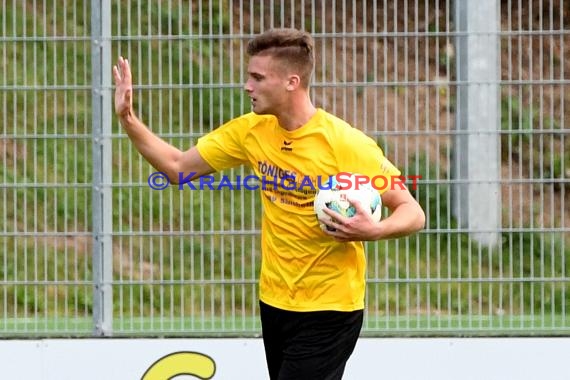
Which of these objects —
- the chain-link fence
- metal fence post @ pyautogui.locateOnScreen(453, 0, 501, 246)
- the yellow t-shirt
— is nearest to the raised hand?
the yellow t-shirt

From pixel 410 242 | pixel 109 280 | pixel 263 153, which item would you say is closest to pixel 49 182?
pixel 109 280

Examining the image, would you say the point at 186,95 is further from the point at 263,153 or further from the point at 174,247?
the point at 263,153

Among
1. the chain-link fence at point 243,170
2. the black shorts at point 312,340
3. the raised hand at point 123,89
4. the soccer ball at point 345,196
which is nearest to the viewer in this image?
the soccer ball at point 345,196

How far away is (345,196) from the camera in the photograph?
17.8ft

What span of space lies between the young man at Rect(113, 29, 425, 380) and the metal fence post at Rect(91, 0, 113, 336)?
2.24m

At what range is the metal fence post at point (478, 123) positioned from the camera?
795cm

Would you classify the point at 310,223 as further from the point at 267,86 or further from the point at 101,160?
the point at 101,160

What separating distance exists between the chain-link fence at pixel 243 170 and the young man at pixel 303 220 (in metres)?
2.20

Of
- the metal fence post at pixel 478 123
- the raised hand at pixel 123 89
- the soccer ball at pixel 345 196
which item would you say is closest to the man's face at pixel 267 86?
the soccer ball at pixel 345 196

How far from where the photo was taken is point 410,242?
8.01m

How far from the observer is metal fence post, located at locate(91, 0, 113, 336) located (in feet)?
26.2

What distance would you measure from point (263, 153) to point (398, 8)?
89.9 inches

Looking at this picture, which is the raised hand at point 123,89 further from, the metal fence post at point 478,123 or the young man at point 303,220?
the metal fence post at point 478,123

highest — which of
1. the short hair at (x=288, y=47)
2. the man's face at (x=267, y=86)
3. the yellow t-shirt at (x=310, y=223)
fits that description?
the short hair at (x=288, y=47)
